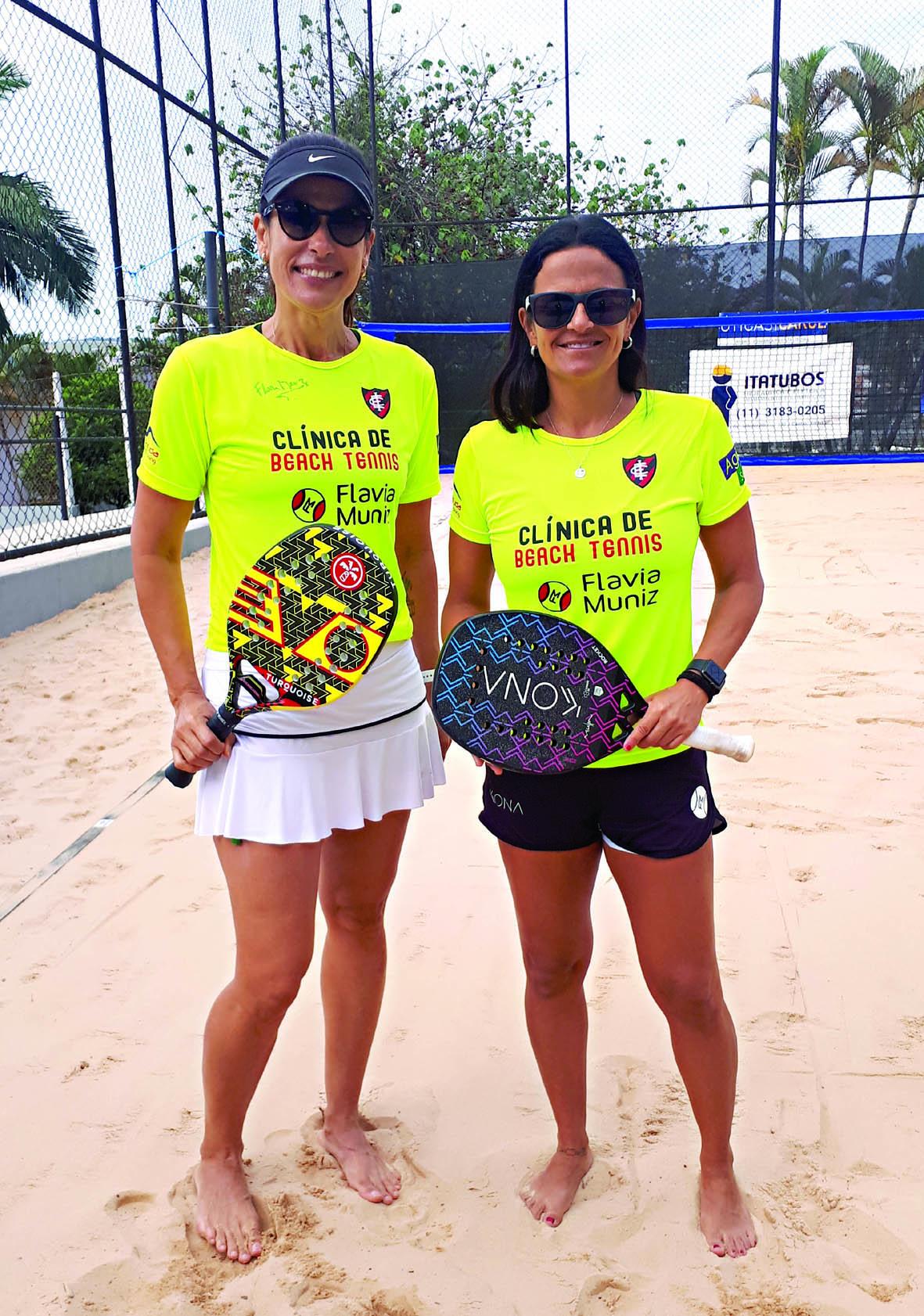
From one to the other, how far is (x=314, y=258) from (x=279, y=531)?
1.62 feet

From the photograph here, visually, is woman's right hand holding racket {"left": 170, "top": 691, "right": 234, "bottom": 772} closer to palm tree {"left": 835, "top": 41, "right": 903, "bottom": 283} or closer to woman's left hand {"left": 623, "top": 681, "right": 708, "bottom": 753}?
woman's left hand {"left": 623, "top": 681, "right": 708, "bottom": 753}

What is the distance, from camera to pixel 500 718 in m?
1.85

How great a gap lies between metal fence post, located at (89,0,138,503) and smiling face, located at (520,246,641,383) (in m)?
6.70

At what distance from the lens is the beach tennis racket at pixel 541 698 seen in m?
1.77

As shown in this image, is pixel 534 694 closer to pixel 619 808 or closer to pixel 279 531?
pixel 619 808

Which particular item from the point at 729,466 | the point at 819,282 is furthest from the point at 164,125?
the point at 729,466

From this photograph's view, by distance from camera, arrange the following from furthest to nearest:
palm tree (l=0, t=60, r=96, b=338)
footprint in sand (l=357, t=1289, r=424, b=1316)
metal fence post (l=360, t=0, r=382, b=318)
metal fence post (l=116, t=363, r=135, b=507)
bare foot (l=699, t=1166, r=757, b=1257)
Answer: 1. metal fence post (l=360, t=0, r=382, b=318)
2. metal fence post (l=116, t=363, r=135, b=507)
3. palm tree (l=0, t=60, r=96, b=338)
4. bare foot (l=699, t=1166, r=757, b=1257)
5. footprint in sand (l=357, t=1289, r=424, b=1316)

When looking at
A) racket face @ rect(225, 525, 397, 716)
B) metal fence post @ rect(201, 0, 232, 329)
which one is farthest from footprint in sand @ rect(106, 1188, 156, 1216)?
metal fence post @ rect(201, 0, 232, 329)

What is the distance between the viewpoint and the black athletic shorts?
5.89 ft

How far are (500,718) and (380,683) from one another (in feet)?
0.87

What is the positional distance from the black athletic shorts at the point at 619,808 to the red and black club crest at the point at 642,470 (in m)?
0.47

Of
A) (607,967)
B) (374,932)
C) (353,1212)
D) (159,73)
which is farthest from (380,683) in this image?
(159,73)

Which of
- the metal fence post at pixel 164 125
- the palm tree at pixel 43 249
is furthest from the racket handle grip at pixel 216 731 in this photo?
the metal fence post at pixel 164 125

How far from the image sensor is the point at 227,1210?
203 centimetres
